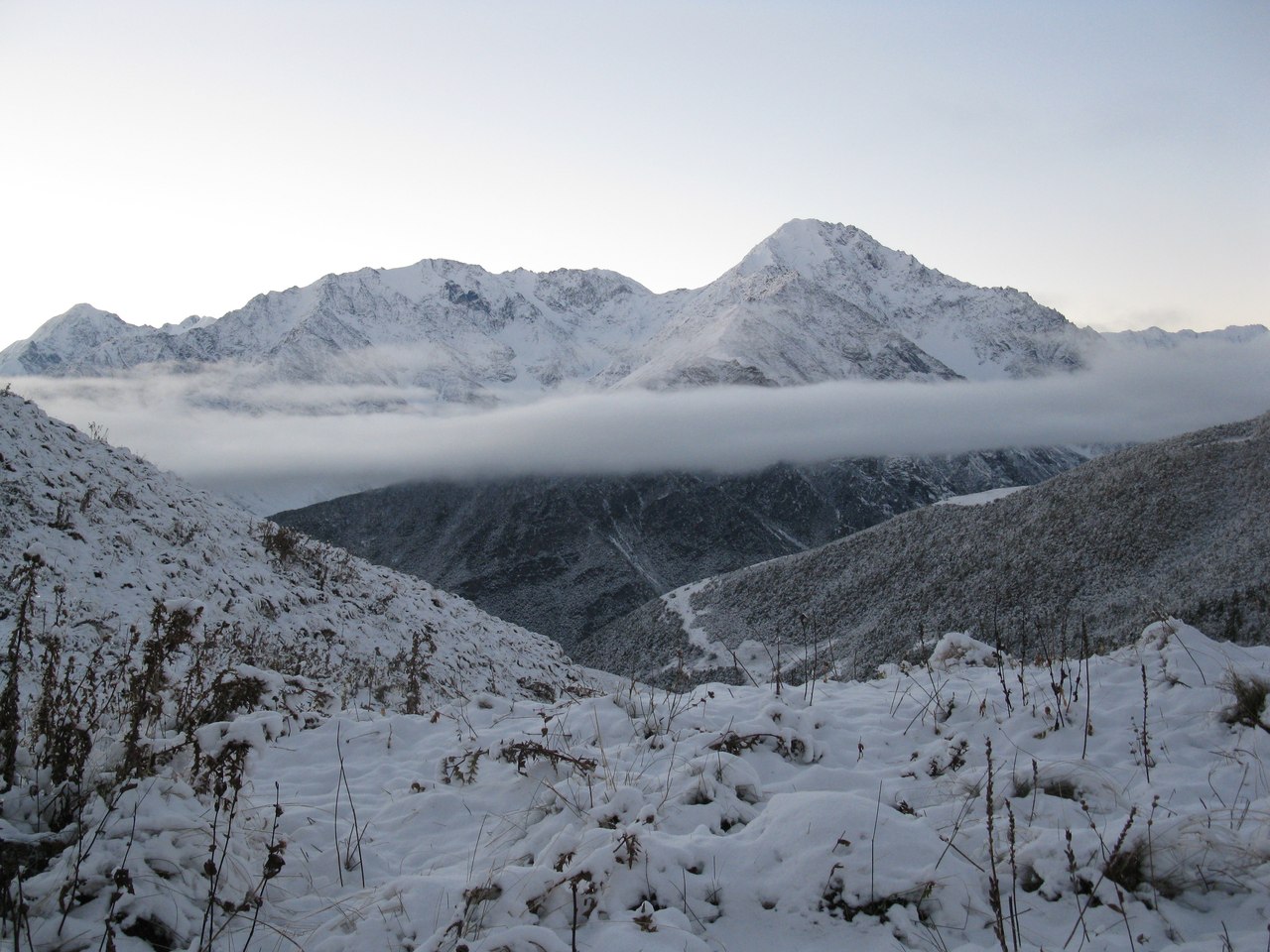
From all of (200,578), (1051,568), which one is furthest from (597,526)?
(200,578)

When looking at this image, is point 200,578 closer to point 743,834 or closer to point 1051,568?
point 743,834

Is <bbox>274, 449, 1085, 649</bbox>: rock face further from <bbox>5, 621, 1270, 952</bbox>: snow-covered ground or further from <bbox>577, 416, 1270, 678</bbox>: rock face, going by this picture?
<bbox>5, 621, 1270, 952</bbox>: snow-covered ground

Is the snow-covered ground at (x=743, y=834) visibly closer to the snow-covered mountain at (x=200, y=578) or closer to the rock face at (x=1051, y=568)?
the snow-covered mountain at (x=200, y=578)

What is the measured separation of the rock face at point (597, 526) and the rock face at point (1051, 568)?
4820 centimetres

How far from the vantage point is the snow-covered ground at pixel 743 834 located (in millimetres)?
3559

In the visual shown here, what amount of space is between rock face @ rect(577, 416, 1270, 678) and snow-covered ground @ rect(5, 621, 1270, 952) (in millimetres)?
27401

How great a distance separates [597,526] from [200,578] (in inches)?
5198

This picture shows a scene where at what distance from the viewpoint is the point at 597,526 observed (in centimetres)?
14600

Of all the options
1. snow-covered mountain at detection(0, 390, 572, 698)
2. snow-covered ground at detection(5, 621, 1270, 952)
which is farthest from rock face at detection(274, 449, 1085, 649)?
snow-covered ground at detection(5, 621, 1270, 952)

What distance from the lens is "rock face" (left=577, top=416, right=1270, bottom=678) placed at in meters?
37.7

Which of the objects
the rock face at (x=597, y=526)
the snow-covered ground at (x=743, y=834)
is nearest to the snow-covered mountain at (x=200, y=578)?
the snow-covered ground at (x=743, y=834)

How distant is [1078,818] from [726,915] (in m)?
2.39

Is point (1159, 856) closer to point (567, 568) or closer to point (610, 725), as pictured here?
point (610, 725)

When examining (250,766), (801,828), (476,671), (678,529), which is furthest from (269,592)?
(678,529)
